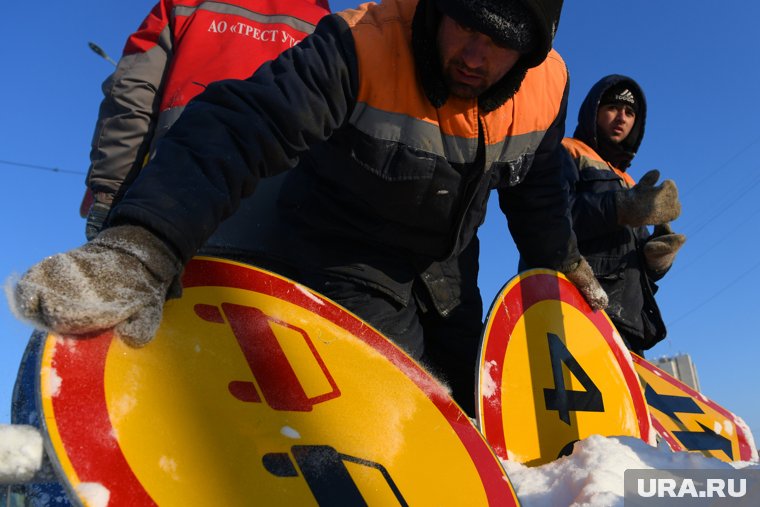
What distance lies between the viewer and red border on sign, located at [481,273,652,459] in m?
2.20

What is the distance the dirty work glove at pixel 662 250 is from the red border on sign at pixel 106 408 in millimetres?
2738

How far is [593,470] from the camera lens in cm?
192

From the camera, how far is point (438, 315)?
2.69 metres

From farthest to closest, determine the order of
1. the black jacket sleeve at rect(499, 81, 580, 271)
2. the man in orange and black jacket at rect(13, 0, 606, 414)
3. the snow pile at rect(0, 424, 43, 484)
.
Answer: the black jacket sleeve at rect(499, 81, 580, 271), the man in orange and black jacket at rect(13, 0, 606, 414), the snow pile at rect(0, 424, 43, 484)

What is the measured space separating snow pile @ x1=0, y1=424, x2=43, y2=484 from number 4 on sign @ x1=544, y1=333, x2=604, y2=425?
64.8 inches

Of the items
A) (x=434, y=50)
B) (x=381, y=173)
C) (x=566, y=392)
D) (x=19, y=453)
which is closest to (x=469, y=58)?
(x=434, y=50)

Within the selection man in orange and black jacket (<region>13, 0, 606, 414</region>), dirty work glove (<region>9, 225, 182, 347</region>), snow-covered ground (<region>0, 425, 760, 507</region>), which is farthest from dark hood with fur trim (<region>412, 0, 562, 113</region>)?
snow-covered ground (<region>0, 425, 760, 507</region>)

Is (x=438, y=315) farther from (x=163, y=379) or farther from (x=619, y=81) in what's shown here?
(x=619, y=81)

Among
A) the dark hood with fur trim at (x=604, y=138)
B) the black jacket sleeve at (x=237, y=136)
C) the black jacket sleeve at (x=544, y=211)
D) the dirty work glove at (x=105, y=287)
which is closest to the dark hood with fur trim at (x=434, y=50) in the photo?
the black jacket sleeve at (x=237, y=136)

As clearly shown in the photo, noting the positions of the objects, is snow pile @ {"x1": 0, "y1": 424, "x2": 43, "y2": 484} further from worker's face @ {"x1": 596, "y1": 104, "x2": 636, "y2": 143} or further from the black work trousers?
worker's face @ {"x1": 596, "y1": 104, "x2": 636, "y2": 143}

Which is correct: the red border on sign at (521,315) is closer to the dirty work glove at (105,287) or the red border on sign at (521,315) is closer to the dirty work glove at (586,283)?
the dirty work glove at (586,283)

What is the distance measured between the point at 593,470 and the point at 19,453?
4.42 feet

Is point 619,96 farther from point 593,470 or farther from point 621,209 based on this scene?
point 593,470

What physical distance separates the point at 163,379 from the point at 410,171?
967 mm
